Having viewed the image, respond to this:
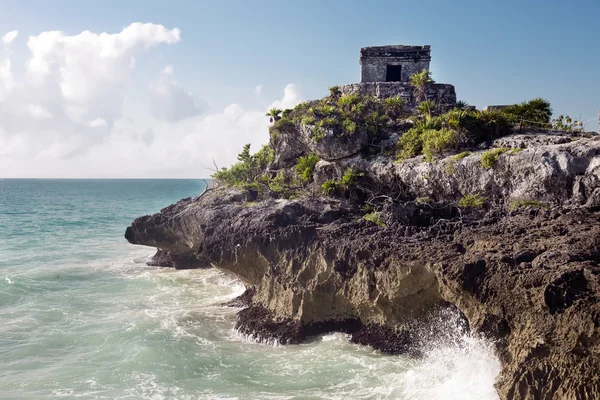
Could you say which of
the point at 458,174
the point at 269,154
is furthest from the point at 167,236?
the point at 458,174

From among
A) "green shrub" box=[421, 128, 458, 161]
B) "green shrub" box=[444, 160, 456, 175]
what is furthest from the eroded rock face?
"green shrub" box=[421, 128, 458, 161]

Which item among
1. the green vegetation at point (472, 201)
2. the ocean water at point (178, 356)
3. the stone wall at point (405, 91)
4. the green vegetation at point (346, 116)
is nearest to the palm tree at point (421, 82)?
the stone wall at point (405, 91)

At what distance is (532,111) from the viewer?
1778 cm

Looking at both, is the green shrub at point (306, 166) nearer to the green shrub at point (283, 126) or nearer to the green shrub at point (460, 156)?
the green shrub at point (283, 126)

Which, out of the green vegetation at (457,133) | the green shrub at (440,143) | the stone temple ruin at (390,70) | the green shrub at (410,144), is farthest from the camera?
the stone temple ruin at (390,70)

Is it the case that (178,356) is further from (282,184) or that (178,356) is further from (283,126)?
(283,126)

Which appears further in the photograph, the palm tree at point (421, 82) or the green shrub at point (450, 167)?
the palm tree at point (421, 82)

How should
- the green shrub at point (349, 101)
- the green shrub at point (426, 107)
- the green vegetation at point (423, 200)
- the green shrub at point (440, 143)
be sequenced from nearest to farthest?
the green vegetation at point (423, 200), the green shrub at point (440, 143), the green shrub at point (426, 107), the green shrub at point (349, 101)

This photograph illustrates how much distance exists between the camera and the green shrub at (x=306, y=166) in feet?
62.5

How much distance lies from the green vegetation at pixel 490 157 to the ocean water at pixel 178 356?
16.2 feet

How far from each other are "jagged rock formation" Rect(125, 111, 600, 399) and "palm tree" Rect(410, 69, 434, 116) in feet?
10.4

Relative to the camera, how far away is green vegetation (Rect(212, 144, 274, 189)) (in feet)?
73.2

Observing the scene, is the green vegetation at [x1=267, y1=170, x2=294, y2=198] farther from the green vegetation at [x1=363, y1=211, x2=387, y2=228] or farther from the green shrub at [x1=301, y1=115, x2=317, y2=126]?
the green vegetation at [x1=363, y1=211, x2=387, y2=228]

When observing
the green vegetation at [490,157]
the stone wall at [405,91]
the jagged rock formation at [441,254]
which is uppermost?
the stone wall at [405,91]
